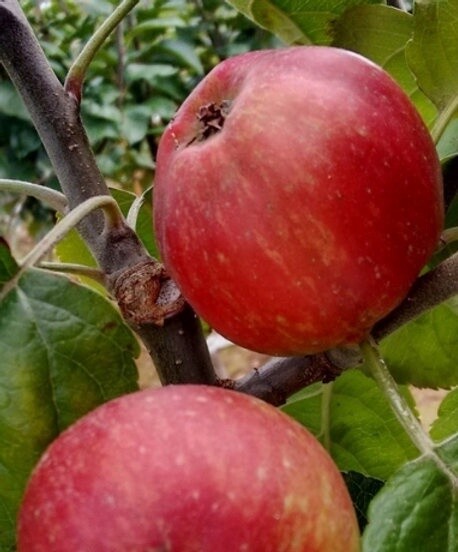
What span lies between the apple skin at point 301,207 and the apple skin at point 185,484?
0.06 meters

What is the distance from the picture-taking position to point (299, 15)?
0.69m

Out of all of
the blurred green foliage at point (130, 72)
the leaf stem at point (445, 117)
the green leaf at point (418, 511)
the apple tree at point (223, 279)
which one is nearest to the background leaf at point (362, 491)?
the apple tree at point (223, 279)

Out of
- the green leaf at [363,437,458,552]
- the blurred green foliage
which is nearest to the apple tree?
the green leaf at [363,437,458,552]

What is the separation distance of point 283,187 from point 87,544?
192mm

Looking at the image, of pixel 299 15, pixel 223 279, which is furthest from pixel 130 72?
pixel 223 279

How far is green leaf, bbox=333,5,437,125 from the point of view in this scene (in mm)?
642

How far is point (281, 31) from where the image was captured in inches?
27.9

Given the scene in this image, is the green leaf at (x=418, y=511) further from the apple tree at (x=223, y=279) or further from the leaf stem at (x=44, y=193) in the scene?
the leaf stem at (x=44, y=193)

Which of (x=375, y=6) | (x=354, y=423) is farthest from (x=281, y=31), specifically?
(x=354, y=423)

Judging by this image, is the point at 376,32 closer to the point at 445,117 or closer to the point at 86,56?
the point at 445,117

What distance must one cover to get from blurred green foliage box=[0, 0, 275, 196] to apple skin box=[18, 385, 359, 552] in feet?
7.41

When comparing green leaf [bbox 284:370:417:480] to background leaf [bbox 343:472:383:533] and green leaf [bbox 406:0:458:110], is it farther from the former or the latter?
green leaf [bbox 406:0:458:110]

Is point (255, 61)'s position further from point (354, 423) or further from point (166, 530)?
point (354, 423)

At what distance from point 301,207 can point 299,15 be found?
264mm
